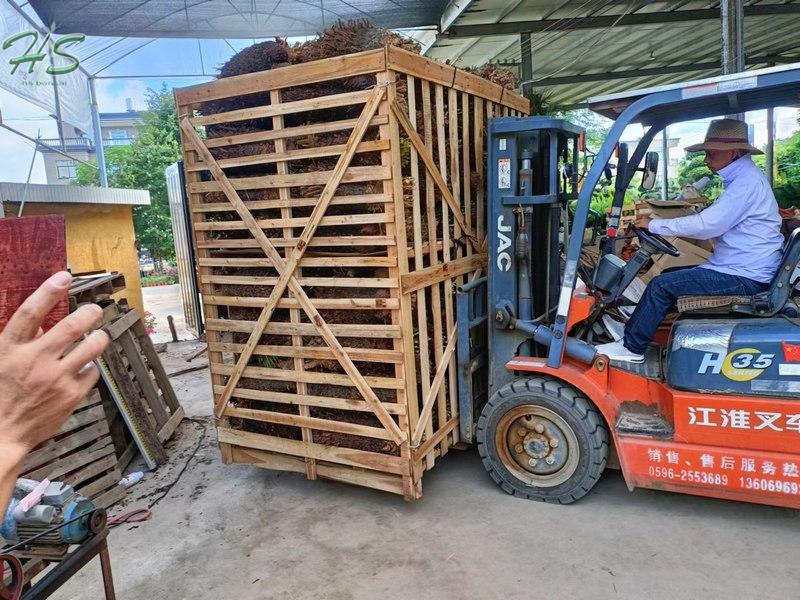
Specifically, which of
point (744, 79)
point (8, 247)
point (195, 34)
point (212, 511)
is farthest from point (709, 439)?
point (195, 34)

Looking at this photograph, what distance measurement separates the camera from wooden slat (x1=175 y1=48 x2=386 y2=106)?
3568 mm

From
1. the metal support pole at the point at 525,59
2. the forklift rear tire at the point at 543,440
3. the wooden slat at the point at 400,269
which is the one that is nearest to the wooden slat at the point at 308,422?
the wooden slat at the point at 400,269

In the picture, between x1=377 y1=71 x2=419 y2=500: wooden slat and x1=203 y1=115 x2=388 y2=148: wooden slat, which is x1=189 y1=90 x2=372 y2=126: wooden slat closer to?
x1=203 y1=115 x2=388 y2=148: wooden slat

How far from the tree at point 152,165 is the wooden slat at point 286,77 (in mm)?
17529

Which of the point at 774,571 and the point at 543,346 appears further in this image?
the point at 543,346

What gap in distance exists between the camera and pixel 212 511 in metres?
4.31

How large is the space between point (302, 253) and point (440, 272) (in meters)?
Answer: 1.02

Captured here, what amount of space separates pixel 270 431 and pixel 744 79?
13.5ft

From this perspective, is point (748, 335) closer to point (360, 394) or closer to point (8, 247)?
point (360, 394)

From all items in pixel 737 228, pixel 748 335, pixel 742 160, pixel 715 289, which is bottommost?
pixel 748 335

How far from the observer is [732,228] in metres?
3.79

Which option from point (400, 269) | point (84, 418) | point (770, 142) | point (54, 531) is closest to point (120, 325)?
point (84, 418)

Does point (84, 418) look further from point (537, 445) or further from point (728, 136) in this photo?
point (728, 136)

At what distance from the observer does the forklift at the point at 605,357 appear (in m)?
3.49
